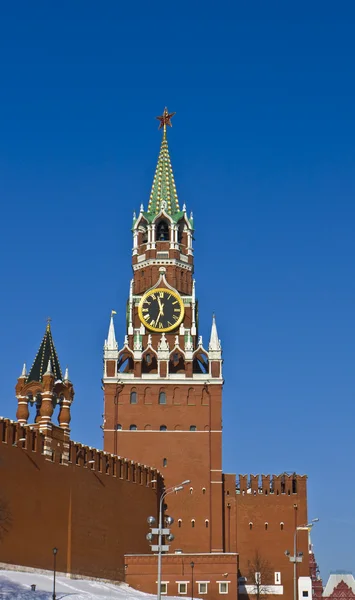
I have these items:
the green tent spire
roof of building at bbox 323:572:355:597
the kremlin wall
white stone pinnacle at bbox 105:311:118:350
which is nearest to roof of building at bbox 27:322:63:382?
the kremlin wall

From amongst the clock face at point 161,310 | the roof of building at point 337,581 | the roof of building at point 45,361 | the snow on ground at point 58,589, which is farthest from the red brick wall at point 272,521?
the roof of building at point 337,581

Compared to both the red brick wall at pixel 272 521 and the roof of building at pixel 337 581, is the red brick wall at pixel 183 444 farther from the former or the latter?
the roof of building at pixel 337 581

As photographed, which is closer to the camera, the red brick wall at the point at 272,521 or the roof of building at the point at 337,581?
the red brick wall at the point at 272,521

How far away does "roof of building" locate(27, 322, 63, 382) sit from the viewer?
7443 centimetres

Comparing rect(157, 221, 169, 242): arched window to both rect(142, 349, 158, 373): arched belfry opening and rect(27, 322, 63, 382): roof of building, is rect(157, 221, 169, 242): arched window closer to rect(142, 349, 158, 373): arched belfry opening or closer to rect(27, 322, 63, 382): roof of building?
rect(142, 349, 158, 373): arched belfry opening

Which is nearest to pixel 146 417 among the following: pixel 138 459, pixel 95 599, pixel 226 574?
pixel 138 459

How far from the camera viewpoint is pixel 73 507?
2867 inches

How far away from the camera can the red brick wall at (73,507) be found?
6531 cm

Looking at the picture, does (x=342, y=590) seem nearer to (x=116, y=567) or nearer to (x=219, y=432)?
(x=219, y=432)

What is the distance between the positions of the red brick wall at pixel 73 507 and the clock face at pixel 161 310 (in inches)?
576

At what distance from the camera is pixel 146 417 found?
3644 inches

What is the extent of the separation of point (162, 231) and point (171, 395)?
16.0 m

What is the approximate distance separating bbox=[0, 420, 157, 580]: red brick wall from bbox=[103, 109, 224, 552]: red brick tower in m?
4.95

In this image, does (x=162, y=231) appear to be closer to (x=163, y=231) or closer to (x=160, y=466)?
(x=163, y=231)
